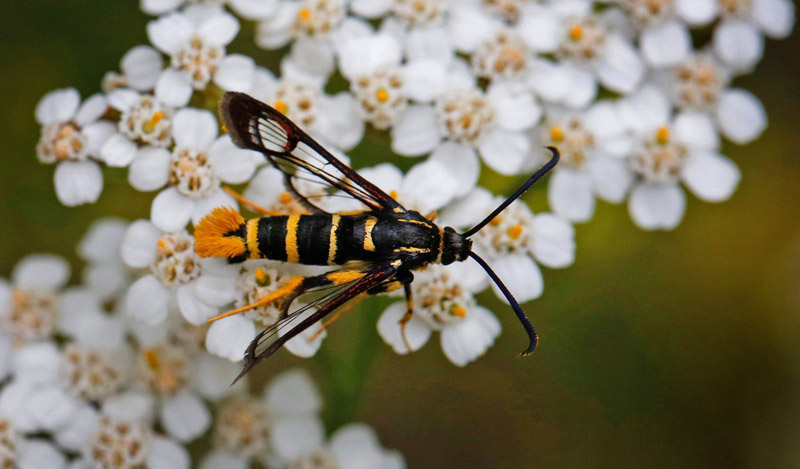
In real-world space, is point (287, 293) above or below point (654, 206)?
above

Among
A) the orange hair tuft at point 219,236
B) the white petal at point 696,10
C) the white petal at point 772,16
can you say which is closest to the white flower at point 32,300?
the orange hair tuft at point 219,236

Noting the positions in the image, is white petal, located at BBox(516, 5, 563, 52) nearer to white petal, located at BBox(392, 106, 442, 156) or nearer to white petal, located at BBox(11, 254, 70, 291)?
white petal, located at BBox(392, 106, 442, 156)

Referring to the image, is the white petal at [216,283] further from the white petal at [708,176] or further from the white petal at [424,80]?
the white petal at [708,176]

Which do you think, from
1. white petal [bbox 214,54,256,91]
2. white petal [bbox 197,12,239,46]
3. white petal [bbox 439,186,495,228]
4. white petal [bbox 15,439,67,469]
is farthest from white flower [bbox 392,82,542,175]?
white petal [bbox 15,439,67,469]

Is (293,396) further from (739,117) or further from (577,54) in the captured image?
(739,117)

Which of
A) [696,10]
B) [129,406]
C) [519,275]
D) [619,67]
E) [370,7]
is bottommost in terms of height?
[129,406]

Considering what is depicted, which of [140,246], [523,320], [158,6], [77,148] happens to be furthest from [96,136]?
[523,320]
